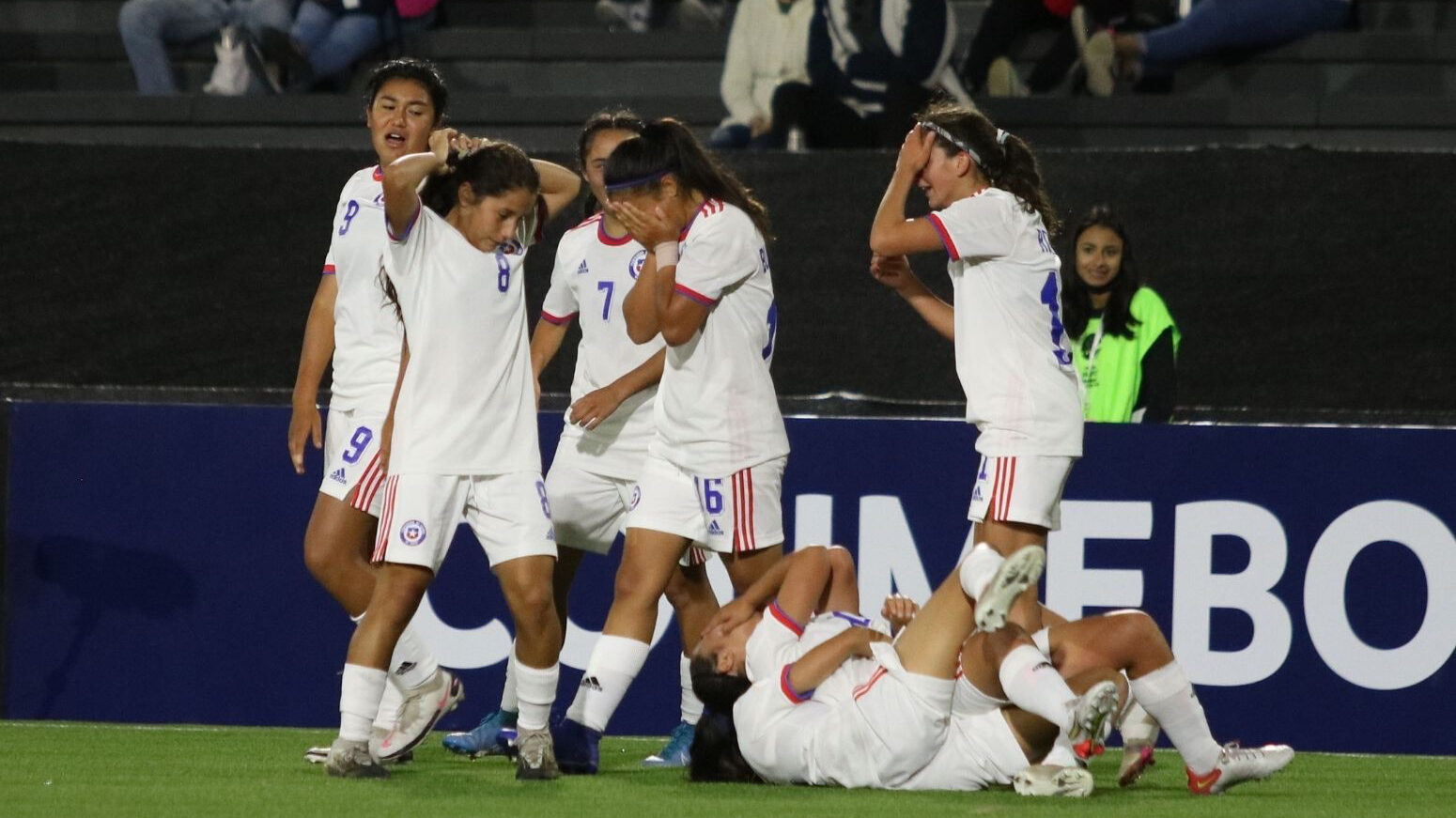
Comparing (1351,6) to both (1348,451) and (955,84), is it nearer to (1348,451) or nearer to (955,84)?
(955,84)

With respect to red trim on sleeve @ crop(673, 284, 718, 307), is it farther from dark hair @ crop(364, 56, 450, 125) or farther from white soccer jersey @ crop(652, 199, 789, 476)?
dark hair @ crop(364, 56, 450, 125)

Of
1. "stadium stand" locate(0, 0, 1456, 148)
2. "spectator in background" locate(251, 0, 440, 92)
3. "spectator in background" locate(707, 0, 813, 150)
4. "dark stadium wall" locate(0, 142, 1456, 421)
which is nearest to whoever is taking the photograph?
"dark stadium wall" locate(0, 142, 1456, 421)

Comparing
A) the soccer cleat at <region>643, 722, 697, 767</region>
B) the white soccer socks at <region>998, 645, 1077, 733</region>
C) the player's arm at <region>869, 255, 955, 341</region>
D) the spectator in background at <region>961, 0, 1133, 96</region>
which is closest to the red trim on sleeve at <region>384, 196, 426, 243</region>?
the player's arm at <region>869, 255, 955, 341</region>

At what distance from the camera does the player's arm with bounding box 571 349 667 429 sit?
595 centimetres

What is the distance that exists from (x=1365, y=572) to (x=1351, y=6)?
4236mm

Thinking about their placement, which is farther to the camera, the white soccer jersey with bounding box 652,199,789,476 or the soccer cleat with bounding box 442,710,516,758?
the soccer cleat with bounding box 442,710,516,758

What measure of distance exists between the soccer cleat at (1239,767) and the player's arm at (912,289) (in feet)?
4.41

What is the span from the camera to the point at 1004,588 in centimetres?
487

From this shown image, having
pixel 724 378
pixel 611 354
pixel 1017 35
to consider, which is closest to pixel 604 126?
pixel 611 354

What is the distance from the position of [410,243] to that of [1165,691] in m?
2.27

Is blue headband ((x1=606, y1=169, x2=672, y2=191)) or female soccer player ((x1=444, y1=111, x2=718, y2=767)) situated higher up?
blue headband ((x1=606, y1=169, x2=672, y2=191))

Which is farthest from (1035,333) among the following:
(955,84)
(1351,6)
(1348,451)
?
(1351,6)

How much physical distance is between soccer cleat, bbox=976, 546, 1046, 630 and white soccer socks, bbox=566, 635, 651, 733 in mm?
1096

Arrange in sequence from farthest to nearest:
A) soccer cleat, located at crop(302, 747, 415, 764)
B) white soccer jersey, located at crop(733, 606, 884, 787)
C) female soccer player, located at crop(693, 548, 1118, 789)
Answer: soccer cleat, located at crop(302, 747, 415, 764), white soccer jersey, located at crop(733, 606, 884, 787), female soccer player, located at crop(693, 548, 1118, 789)
